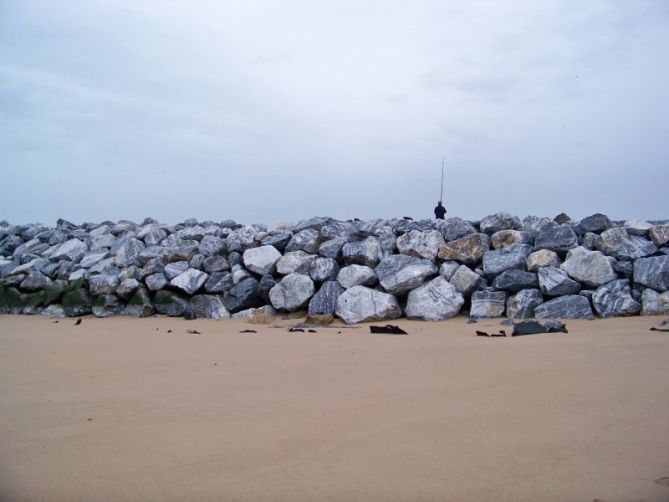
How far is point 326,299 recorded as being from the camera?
23.6 feet

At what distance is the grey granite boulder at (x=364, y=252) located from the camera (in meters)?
7.50

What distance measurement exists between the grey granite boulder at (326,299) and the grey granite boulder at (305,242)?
82cm

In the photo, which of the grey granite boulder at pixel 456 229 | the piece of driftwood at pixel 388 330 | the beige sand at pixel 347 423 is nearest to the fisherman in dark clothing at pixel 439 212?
the grey granite boulder at pixel 456 229

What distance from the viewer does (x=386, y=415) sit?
267 centimetres

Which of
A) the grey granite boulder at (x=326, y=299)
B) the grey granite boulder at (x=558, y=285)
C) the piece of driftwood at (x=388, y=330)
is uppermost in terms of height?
the grey granite boulder at (x=558, y=285)

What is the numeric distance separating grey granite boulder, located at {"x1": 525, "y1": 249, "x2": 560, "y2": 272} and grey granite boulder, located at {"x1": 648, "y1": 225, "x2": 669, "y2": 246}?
1.03 meters

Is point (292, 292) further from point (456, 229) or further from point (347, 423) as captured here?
point (347, 423)

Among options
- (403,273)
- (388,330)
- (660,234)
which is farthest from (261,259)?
(660,234)

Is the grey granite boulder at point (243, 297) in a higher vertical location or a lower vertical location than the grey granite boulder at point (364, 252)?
lower

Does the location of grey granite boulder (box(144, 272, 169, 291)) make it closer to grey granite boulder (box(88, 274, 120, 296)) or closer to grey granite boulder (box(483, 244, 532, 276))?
grey granite boulder (box(88, 274, 120, 296))

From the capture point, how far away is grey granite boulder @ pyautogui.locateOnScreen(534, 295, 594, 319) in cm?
617

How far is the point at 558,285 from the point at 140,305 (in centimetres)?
521

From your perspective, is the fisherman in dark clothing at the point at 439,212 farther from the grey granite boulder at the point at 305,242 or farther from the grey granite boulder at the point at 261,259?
the grey granite boulder at the point at 261,259

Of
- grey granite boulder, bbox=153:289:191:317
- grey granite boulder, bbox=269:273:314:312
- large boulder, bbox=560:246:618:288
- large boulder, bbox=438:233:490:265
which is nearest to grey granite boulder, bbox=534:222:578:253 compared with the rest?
large boulder, bbox=560:246:618:288
